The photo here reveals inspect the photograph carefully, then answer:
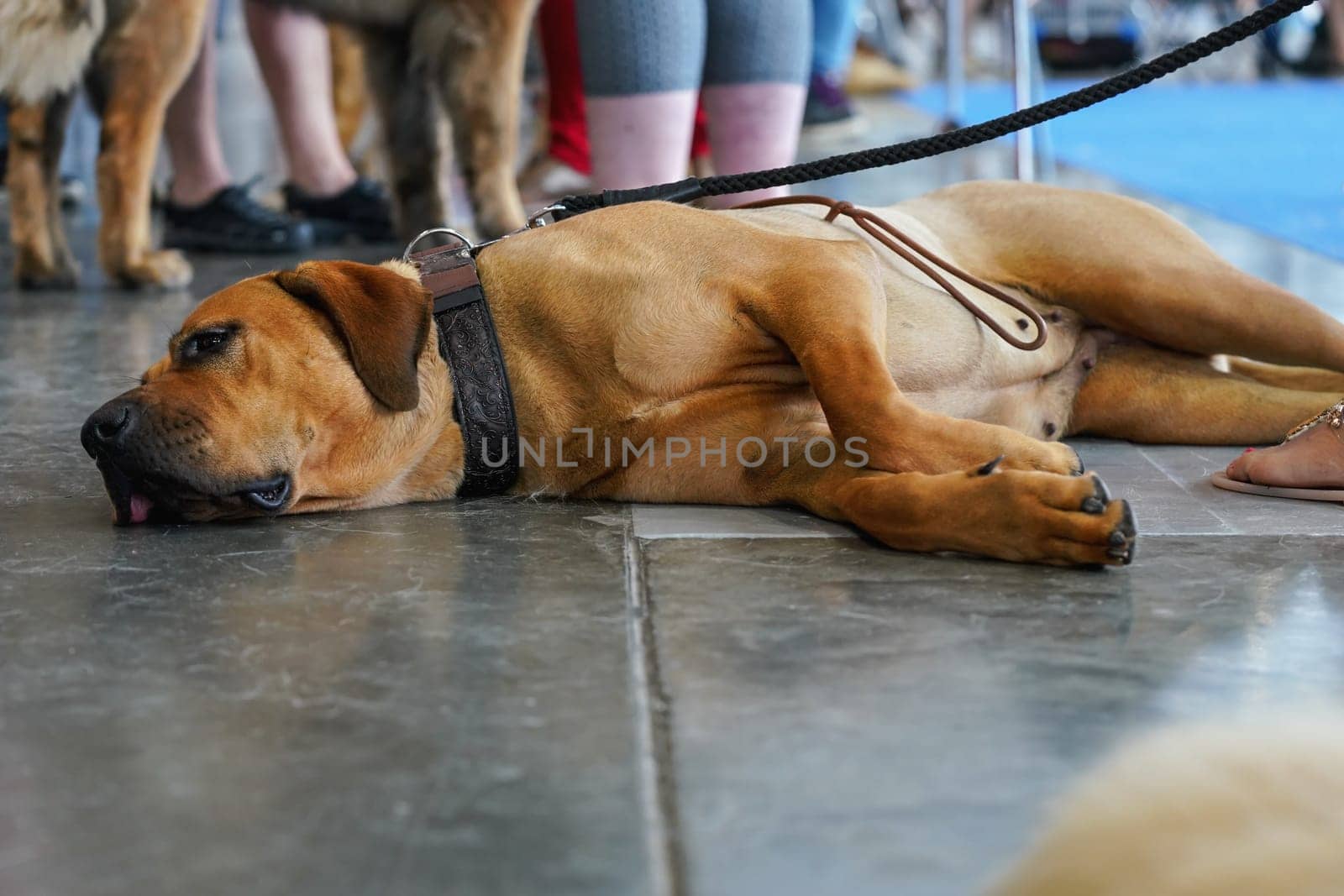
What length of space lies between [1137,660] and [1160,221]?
1408 mm

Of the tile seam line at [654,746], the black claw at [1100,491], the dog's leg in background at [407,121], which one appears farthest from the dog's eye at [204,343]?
the dog's leg in background at [407,121]

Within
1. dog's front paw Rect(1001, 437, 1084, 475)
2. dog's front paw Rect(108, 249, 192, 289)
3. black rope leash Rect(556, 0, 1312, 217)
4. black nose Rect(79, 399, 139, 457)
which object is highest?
black rope leash Rect(556, 0, 1312, 217)

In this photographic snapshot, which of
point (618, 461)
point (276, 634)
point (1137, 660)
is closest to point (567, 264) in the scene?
point (618, 461)

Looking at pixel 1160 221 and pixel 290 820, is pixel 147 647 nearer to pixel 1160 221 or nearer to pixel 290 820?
pixel 290 820

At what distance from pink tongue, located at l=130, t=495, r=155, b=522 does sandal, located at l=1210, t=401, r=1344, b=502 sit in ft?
5.68

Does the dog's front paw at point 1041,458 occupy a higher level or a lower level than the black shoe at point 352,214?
lower

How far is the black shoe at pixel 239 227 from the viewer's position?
5.29m

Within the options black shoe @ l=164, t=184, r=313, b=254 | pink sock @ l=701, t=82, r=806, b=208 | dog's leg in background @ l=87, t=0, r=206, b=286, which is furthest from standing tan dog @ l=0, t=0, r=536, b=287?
pink sock @ l=701, t=82, r=806, b=208

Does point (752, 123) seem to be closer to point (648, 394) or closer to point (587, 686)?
point (648, 394)

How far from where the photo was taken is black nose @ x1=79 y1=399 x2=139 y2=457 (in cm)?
218

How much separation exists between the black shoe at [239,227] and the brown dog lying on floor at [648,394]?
118 inches

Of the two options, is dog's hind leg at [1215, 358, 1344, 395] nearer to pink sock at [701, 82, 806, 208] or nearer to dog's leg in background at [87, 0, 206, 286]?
pink sock at [701, 82, 806, 208]

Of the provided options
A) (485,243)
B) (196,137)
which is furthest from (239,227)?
(485,243)

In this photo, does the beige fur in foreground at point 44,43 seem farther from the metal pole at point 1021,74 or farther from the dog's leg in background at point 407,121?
the metal pole at point 1021,74
